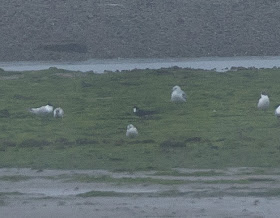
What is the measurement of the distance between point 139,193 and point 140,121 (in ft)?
24.5

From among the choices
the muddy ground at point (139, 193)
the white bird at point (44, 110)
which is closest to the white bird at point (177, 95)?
the white bird at point (44, 110)

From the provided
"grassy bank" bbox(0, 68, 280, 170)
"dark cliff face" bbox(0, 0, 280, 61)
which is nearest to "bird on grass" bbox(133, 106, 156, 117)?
"grassy bank" bbox(0, 68, 280, 170)

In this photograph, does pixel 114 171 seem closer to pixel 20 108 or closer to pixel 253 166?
pixel 253 166

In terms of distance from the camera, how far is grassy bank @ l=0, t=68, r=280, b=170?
14.6 m

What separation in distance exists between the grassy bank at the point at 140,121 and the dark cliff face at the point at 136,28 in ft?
46.6

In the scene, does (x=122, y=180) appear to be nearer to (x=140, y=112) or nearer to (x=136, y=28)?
(x=140, y=112)

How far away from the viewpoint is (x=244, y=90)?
24.3 m

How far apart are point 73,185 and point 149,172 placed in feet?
4.23

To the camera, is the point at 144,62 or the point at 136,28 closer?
the point at 144,62

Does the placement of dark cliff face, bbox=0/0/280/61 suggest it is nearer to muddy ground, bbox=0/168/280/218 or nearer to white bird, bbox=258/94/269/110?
white bird, bbox=258/94/269/110

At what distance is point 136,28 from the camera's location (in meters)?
45.9

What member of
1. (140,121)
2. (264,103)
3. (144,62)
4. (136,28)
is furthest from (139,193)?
(136,28)

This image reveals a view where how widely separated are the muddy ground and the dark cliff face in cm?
2907

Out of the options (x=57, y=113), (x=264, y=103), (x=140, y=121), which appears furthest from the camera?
(x=264, y=103)
